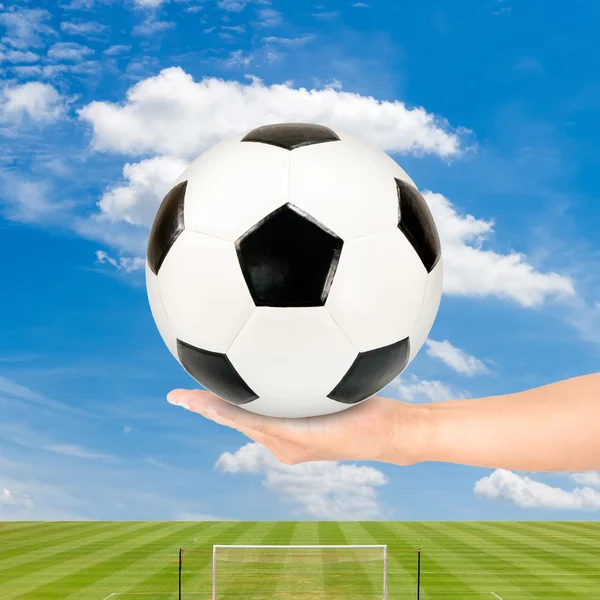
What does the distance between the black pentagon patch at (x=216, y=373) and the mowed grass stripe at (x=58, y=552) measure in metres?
12.8

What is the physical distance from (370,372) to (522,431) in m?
1.21

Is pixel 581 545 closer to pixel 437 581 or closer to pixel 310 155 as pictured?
pixel 437 581

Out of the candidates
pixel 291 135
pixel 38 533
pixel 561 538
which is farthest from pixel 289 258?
pixel 38 533

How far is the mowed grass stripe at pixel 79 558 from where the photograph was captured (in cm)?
1436

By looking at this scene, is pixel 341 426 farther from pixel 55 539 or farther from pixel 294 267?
pixel 55 539

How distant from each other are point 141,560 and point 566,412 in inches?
559

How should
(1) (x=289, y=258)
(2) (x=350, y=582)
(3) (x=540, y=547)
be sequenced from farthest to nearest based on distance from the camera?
1. (3) (x=540, y=547)
2. (2) (x=350, y=582)
3. (1) (x=289, y=258)

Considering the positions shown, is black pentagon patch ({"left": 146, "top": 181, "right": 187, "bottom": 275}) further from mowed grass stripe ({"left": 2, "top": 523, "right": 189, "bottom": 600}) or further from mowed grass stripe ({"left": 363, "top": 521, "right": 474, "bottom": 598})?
mowed grass stripe ({"left": 2, "top": 523, "right": 189, "bottom": 600})

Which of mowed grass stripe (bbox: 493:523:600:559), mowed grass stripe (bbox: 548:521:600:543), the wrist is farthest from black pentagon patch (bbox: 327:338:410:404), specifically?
mowed grass stripe (bbox: 548:521:600:543)

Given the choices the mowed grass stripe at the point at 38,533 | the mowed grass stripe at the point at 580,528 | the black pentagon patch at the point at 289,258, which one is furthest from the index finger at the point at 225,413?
the mowed grass stripe at the point at 580,528

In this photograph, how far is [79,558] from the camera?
1738 centimetres

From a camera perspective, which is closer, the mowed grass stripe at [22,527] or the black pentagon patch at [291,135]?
the black pentagon patch at [291,135]

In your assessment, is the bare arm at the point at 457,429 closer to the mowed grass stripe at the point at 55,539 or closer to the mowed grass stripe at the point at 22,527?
the mowed grass stripe at the point at 55,539

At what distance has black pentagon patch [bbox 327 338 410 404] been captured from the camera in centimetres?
440
